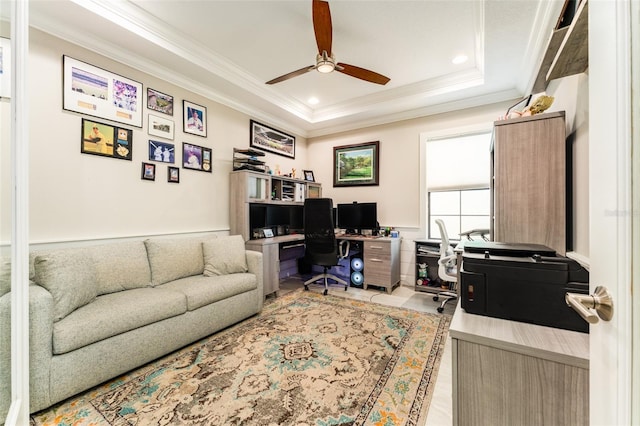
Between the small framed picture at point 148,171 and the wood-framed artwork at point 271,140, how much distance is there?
1481mm

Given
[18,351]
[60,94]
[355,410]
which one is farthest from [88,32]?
[355,410]

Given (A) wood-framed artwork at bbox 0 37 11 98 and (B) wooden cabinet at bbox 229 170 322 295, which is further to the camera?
(B) wooden cabinet at bbox 229 170 322 295

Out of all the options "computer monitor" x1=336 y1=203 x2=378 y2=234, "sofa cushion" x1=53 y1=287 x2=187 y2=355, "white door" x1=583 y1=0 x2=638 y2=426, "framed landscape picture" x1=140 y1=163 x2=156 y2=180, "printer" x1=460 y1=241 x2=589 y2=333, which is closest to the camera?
"white door" x1=583 y1=0 x2=638 y2=426

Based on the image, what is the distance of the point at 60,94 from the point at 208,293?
6.65ft

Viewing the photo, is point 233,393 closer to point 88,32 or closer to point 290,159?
point 88,32

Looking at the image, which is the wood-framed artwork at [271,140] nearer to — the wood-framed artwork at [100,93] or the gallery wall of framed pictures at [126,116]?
the gallery wall of framed pictures at [126,116]

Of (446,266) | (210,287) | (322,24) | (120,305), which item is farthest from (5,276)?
(446,266)

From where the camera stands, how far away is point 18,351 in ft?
2.86

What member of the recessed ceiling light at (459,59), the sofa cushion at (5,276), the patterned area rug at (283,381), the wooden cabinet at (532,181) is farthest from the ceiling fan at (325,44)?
the patterned area rug at (283,381)

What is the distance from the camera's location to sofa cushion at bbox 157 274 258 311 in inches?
85.9

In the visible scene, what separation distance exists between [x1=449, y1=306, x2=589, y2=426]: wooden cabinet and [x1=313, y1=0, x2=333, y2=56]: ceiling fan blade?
2.09 m

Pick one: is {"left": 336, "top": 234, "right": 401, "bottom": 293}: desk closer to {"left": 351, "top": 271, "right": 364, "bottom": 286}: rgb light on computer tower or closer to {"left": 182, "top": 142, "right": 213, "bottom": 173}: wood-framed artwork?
{"left": 351, "top": 271, "right": 364, "bottom": 286}: rgb light on computer tower

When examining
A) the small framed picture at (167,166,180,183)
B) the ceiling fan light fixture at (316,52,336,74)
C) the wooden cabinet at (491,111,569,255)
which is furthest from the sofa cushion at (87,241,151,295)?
the wooden cabinet at (491,111,569,255)

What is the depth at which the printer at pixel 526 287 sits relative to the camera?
1078mm
